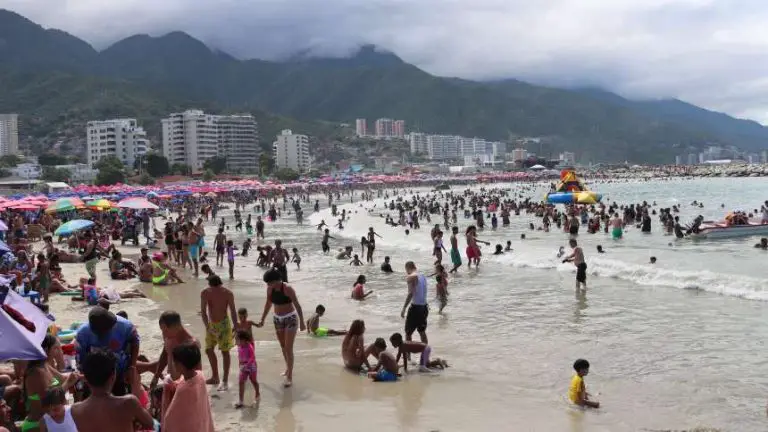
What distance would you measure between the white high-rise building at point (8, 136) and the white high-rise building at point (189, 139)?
41.6m

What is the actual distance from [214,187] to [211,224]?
78.4 ft

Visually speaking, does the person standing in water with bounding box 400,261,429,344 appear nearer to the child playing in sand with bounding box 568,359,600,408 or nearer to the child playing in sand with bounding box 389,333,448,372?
the child playing in sand with bounding box 389,333,448,372

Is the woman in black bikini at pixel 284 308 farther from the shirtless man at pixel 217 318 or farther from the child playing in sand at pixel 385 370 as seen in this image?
the child playing in sand at pixel 385 370

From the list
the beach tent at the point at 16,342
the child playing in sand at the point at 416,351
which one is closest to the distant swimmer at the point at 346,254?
the child playing in sand at the point at 416,351

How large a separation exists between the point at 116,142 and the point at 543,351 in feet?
419

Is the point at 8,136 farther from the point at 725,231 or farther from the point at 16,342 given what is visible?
the point at 16,342

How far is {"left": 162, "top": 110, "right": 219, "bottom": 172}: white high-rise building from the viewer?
135375mm

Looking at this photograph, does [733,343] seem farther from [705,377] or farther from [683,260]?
[683,260]

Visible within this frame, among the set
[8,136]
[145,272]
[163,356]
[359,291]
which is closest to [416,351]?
[163,356]

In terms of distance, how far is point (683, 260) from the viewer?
20.0 m

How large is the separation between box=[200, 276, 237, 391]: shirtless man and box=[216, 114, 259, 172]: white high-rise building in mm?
133322

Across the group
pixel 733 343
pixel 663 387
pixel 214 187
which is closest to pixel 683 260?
pixel 733 343

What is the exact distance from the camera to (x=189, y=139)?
13588 centimetres

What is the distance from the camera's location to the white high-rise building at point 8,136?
15088cm
